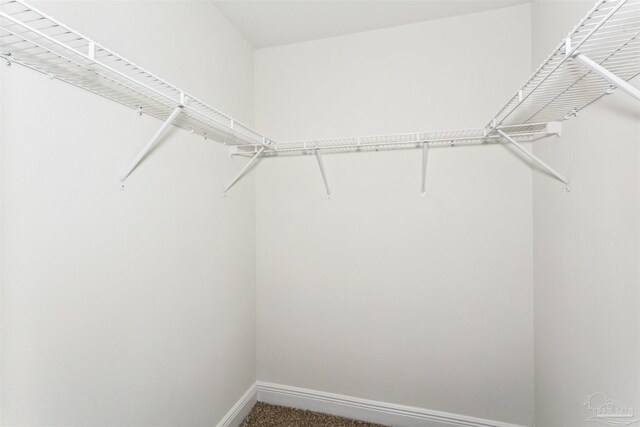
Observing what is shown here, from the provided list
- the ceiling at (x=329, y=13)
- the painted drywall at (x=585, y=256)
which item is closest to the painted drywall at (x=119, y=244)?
the ceiling at (x=329, y=13)

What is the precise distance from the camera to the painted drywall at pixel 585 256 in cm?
96

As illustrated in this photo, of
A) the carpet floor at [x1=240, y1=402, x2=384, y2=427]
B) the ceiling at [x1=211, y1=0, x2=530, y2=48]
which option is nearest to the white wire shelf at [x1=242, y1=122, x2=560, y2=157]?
the ceiling at [x1=211, y1=0, x2=530, y2=48]

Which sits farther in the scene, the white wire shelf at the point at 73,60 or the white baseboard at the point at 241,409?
the white baseboard at the point at 241,409

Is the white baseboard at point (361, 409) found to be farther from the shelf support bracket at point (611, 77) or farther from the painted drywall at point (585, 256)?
the shelf support bracket at point (611, 77)

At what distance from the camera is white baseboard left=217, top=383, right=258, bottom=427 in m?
1.85

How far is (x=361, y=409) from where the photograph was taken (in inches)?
Answer: 79.4

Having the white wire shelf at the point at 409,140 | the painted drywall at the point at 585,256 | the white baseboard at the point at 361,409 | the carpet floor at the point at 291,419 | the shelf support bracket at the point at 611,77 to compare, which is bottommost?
the carpet floor at the point at 291,419

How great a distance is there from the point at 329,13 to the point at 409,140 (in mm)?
939

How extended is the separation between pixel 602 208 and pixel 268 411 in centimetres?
227

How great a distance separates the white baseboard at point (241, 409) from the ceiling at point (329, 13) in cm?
254

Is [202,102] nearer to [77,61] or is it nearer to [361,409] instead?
[77,61]

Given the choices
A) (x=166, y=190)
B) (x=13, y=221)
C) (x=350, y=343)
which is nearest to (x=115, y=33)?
(x=166, y=190)

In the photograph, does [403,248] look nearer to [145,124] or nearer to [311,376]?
[311,376]

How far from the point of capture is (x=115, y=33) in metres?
1.15
